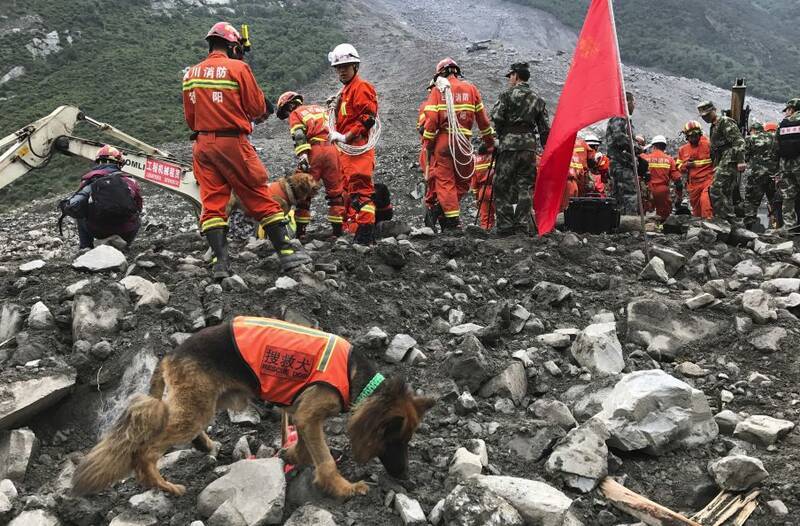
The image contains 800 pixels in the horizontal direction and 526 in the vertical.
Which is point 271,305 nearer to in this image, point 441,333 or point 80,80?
point 441,333

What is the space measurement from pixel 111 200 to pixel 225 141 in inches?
87.8

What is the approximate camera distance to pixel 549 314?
5543 mm

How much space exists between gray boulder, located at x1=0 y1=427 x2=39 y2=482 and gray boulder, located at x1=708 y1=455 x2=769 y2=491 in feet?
12.1

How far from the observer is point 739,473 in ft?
10.6

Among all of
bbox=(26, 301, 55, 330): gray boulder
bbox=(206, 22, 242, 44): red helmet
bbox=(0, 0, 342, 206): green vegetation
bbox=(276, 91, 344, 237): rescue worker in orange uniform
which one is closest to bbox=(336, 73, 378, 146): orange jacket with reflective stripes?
bbox=(276, 91, 344, 237): rescue worker in orange uniform

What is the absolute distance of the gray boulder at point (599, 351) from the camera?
4.56 m

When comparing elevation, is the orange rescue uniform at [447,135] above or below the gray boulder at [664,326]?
above

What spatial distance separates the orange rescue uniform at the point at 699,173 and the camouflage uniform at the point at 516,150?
15.5 feet

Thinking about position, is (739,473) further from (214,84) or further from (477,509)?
(214,84)

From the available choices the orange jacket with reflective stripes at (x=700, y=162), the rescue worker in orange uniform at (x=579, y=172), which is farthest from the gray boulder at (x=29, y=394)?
the orange jacket with reflective stripes at (x=700, y=162)

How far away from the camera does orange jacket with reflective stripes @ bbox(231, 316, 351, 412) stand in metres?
3.26

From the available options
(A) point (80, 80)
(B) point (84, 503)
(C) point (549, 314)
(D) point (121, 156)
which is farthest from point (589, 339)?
(A) point (80, 80)

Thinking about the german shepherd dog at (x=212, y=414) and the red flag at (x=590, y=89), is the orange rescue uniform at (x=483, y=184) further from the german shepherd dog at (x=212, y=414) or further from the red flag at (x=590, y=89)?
the german shepherd dog at (x=212, y=414)

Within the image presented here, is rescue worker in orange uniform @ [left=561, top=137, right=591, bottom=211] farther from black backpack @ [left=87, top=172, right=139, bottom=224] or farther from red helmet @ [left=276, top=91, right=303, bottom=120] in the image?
black backpack @ [left=87, top=172, right=139, bottom=224]
